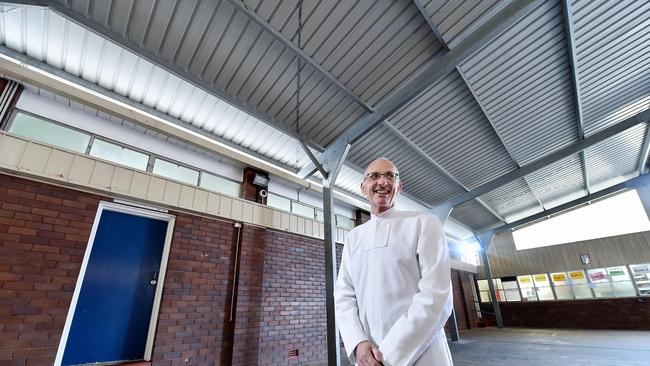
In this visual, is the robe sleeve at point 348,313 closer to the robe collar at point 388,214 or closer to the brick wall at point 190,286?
the robe collar at point 388,214

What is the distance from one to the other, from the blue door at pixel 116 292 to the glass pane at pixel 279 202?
238 cm

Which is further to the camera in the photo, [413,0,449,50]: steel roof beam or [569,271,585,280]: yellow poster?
[569,271,585,280]: yellow poster

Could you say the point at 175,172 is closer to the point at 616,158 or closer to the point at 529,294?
the point at 616,158

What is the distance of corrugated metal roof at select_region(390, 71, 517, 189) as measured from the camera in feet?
16.4

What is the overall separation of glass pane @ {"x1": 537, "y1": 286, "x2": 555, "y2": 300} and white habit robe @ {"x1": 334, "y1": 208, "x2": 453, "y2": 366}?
49.7 ft

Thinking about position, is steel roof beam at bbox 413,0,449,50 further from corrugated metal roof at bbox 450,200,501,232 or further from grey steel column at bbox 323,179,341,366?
corrugated metal roof at bbox 450,200,501,232

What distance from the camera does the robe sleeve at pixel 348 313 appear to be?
3.72ft

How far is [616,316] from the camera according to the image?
10.5 m

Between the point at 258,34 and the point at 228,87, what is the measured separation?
95cm

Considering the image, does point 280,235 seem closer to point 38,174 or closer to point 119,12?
point 38,174

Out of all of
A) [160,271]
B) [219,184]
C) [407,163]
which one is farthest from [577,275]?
[160,271]

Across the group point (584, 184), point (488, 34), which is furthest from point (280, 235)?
point (584, 184)

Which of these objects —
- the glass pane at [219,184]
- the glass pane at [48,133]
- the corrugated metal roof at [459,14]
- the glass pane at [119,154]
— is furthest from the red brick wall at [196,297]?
the corrugated metal roof at [459,14]

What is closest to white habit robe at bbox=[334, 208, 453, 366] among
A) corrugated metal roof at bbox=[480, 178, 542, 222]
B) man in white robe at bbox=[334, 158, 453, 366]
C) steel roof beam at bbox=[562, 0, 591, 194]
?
man in white robe at bbox=[334, 158, 453, 366]
